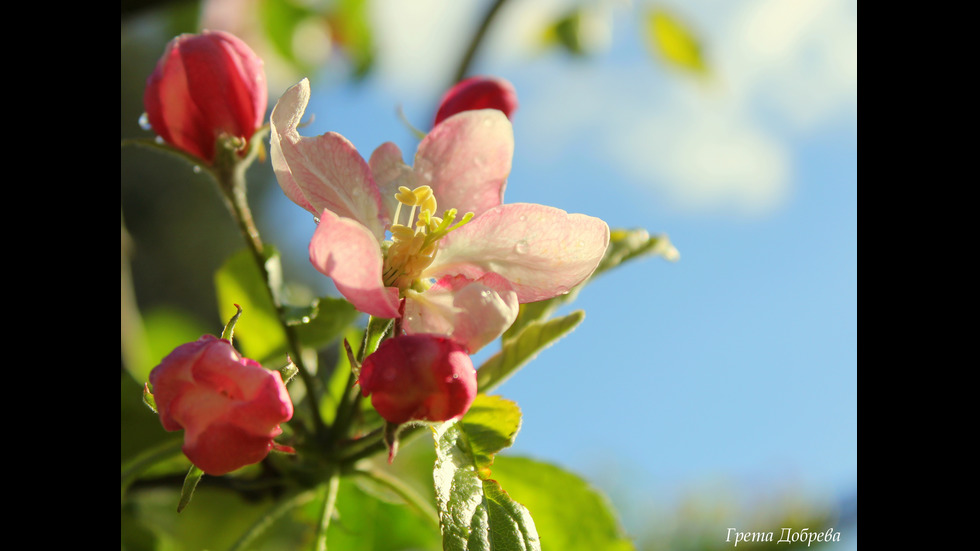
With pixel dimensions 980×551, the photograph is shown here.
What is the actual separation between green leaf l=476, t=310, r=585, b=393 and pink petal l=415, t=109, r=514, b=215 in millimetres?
119

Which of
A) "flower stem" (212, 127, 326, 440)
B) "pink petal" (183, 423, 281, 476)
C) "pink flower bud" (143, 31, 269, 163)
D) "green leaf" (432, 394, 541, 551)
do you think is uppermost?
"pink flower bud" (143, 31, 269, 163)

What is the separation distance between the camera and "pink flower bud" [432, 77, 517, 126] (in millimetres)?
752

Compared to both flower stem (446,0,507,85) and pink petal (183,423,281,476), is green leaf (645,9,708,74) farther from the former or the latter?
pink petal (183,423,281,476)

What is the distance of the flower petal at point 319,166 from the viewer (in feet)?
1.75

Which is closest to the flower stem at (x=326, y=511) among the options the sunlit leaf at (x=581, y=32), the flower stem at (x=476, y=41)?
the flower stem at (x=476, y=41)

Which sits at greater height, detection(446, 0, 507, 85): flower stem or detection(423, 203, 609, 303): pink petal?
detection(446, 0, 507, 85): flower stem

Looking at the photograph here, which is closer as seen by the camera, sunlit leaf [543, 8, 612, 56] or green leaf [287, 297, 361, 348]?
green leaf [287, 297, 361, 348]

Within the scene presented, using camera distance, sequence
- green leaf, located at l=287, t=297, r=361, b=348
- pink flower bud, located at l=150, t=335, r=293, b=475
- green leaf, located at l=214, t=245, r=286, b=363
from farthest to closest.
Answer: green leaf, located at l=214, t=245, r=286, b=363
green leaf, located at l=287, t=297, r=361, b=348
pink flower bud, located at l=150, t=335, r=293, b=475

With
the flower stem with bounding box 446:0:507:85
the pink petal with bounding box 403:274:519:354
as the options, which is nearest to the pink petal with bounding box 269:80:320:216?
the pink petal with bounding box 403:274:519:354

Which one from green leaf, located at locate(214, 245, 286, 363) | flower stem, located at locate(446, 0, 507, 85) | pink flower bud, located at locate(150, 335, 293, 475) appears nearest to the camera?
pink flower bud, located at locate(150, 335, 293, 475)

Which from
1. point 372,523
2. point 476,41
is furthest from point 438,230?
point 476,41

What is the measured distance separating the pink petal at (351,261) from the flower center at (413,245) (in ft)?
0.26
